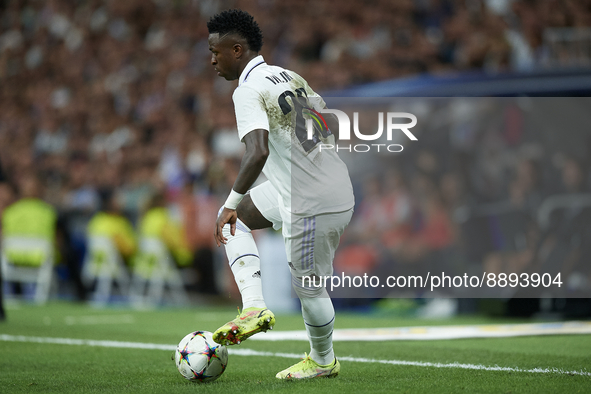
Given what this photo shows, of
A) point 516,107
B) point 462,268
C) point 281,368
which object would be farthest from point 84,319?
point 516,107

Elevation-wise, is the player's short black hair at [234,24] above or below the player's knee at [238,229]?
above

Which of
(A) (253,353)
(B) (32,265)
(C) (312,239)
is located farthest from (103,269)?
(C) (312,239)

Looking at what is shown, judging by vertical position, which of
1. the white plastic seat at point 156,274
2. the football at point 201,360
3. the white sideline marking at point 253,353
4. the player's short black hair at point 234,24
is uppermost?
the player's short black hair at point 234,24

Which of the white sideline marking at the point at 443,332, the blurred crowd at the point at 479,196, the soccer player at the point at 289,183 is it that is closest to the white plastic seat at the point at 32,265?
the blurred crowd at the point at 479,196

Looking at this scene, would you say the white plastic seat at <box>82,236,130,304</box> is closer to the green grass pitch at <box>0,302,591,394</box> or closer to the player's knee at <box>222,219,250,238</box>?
the green grass pitch at <box>0,302,591,394</box>

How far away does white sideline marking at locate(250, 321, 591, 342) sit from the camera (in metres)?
7.11

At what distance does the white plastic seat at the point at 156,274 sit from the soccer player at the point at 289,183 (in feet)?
28.5

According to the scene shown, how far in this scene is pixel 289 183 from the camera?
171 inches

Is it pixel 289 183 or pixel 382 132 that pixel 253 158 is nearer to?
pixel 289 183

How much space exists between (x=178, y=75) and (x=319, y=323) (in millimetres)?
13847

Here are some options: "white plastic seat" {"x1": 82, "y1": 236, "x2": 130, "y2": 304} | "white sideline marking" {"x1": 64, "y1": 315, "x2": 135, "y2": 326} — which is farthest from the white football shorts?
"white plastic seat" {"x1": 82, "y1": 236, "x2": 130, "y2": 304}

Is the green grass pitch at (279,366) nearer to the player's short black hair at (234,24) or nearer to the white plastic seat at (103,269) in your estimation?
the player's short black hair at (234,24)

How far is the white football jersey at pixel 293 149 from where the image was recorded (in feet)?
13.9

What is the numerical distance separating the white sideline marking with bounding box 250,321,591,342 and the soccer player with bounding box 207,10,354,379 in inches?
105
